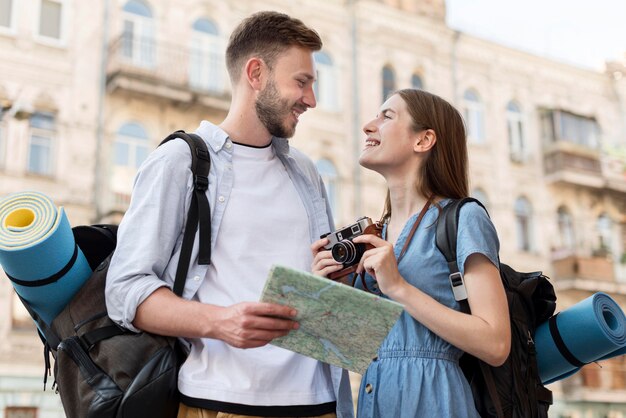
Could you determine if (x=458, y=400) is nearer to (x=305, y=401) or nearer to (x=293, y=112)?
(x=305, y=401)

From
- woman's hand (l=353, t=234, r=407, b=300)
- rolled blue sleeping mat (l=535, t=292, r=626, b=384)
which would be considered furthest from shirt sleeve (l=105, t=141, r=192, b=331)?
rolled blue sleeping mat (l=535, t=292, r=626, b=384)

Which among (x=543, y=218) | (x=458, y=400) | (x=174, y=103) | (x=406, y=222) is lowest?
(x=458, y=400)

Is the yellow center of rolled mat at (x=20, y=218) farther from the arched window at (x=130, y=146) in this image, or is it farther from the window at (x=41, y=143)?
the arched window at (x=130, y=146)

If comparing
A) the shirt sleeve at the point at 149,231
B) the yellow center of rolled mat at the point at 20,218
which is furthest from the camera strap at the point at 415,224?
the yellow center of rolled mat at the point at 20,218

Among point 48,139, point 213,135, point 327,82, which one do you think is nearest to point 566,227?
point 327,82

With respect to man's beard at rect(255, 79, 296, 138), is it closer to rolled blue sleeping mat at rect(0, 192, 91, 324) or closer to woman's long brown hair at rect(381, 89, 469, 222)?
woman's long brown hair at rect(381, 89, 469, 222)

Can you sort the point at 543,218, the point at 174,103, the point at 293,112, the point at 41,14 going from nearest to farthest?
the point at 293,112, the point at 41,14, the point at 174,103, the point at 543,218

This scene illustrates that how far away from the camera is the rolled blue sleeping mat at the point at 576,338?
8.61ft

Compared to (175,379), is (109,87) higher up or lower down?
higher up

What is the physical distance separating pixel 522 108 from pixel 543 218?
2623 mm

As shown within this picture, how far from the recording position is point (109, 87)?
41.9 ft

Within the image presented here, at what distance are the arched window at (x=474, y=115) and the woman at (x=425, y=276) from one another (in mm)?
14774

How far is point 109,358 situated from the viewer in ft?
6.48

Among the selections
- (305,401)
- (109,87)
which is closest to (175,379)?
(305,401)
